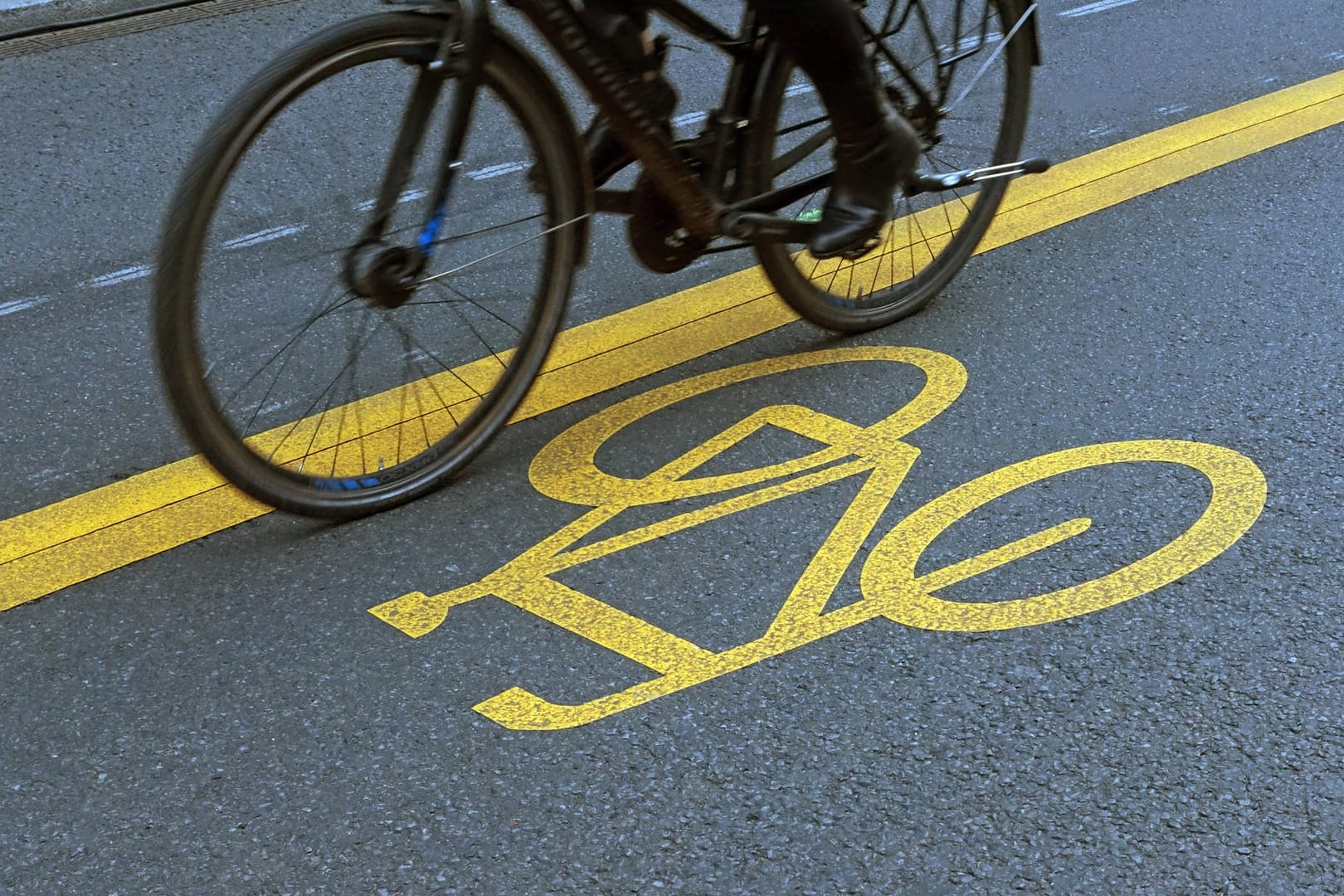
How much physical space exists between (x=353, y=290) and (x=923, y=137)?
1564 mm

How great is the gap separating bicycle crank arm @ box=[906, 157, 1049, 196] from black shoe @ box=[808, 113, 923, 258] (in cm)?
26

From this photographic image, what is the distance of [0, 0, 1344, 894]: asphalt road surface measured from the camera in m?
2.19

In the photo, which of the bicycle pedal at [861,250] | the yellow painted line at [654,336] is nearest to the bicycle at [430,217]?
the bicycle pedal at [861,250]

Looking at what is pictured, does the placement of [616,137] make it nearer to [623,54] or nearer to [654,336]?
[623,54]

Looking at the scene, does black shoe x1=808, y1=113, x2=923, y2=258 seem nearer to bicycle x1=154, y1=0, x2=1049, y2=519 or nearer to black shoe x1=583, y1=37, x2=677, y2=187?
bicycle x1=154, y1=0, x2=1049, y2=519

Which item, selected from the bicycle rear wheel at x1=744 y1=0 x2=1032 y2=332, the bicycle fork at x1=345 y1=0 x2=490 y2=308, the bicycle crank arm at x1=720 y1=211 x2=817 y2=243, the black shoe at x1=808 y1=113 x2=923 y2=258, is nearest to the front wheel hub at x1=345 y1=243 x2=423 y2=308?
the bicycle fork at x1=345 y1=0 x2=490 y2=308

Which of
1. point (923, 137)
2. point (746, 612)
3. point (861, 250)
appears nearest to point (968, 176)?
point (923, 137)

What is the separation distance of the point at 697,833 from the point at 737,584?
0.66m

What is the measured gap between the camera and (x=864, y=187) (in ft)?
11.2

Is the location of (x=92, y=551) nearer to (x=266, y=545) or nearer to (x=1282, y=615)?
(x=266, y=545)

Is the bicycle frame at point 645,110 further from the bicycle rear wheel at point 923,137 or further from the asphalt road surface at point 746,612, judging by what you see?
the asphalt road surface at point 746,612

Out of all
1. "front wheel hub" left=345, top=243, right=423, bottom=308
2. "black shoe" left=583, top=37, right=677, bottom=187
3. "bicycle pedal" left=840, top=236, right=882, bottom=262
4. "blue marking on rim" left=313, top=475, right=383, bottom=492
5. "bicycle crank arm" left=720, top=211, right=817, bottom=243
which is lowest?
"blue marking on rim" left=313, top=475, right=383, bottom=492

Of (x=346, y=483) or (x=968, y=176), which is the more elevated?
(x=968, y=176)

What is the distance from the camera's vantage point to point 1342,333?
11.9 ft
